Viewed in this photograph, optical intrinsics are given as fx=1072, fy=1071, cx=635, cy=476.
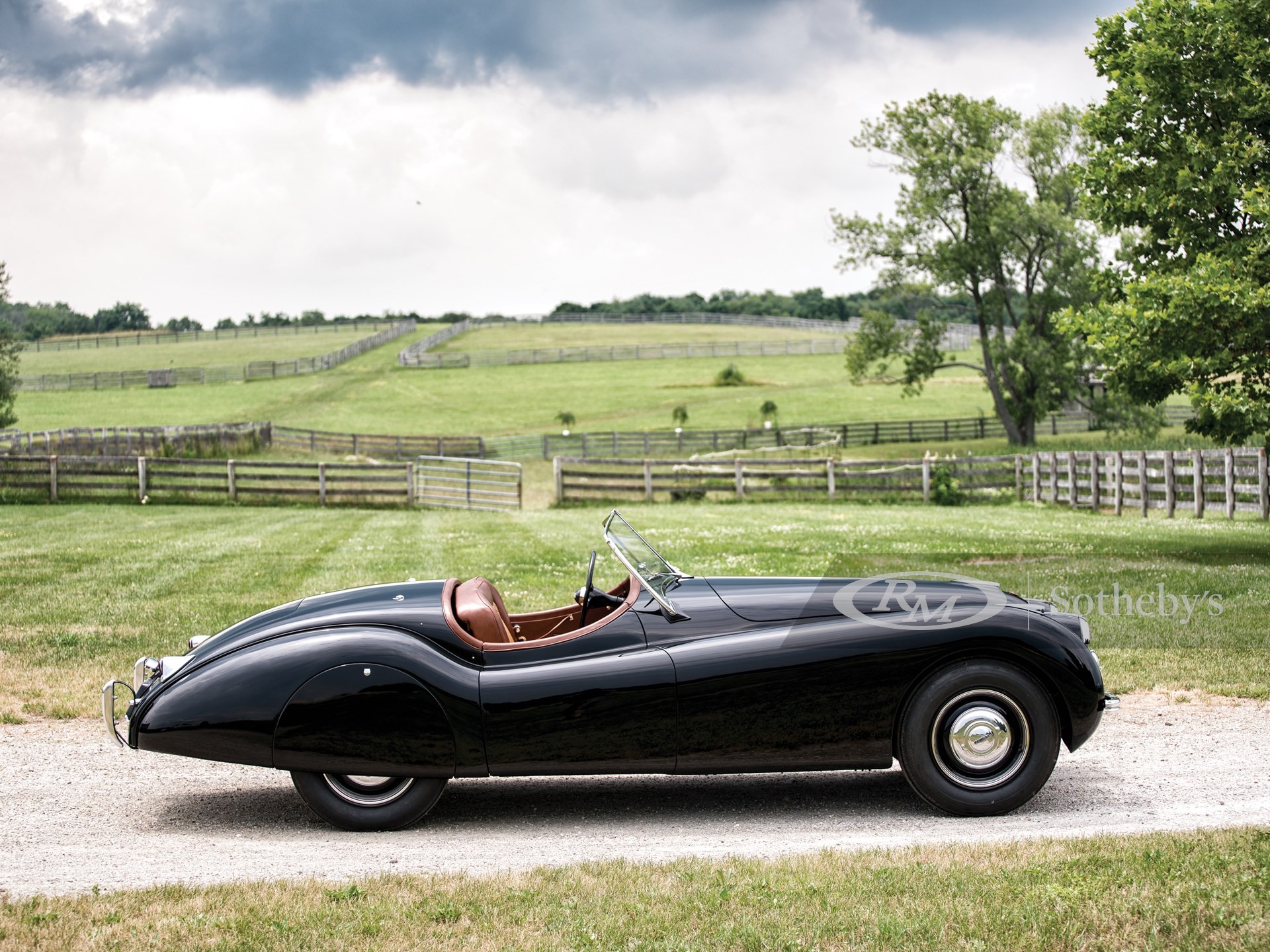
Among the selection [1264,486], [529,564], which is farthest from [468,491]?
[1264,486]

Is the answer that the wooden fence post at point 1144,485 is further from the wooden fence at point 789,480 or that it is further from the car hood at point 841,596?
the car hood at point 841,596

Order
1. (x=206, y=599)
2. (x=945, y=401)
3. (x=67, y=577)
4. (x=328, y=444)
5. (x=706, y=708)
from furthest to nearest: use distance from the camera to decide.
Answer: (x=945, y=401) → (x=328, y=444) → (x=67, y=577) → (x=206, y=599) → (x=706, y=708)

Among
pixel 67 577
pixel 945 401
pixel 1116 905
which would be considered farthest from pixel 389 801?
pixel 945 401

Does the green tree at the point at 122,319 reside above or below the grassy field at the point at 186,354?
above

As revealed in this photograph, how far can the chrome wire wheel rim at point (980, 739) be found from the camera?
5.49 meters

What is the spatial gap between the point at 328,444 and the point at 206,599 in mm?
39529

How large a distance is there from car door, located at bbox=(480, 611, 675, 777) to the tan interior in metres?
0.19

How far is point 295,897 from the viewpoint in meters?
4.37

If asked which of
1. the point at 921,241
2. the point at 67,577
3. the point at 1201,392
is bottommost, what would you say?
the point at 67,577

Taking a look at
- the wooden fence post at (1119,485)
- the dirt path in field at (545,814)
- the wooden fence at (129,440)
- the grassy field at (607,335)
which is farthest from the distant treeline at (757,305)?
the dirt path in field at (545,814)

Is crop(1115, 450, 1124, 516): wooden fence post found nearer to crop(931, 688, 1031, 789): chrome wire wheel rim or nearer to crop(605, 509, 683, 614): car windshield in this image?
crop(931, 688, 1031, 789): chrome wire wheel rim

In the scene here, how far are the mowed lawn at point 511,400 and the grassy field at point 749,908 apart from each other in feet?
172

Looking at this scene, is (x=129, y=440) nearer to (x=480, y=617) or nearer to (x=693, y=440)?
(x=693, y=440)

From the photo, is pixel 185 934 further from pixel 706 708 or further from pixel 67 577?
pixel 67 577
